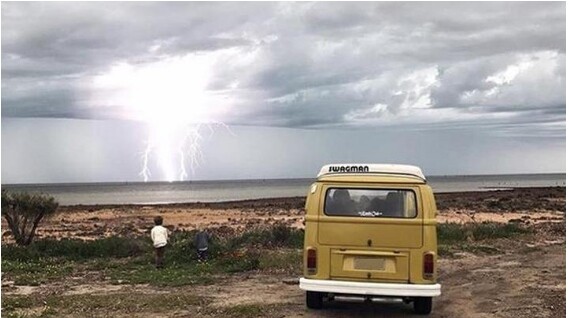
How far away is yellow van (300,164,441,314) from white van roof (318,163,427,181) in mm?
90

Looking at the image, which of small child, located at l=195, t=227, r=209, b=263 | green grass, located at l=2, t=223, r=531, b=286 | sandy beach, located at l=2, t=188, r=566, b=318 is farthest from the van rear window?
small child, located at l=195, t=227, r=209, b=263

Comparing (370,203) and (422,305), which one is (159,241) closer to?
(370,203)

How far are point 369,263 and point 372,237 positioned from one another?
39cm

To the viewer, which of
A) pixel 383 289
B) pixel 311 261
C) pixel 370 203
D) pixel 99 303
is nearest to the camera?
pixel 383 289

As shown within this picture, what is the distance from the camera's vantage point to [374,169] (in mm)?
10750

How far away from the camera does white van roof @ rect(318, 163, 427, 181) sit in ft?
35.1

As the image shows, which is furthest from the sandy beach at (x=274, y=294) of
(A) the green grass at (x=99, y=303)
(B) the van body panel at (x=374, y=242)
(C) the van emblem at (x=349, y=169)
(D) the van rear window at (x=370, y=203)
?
(C) the van emblem at (x=349, y=169)

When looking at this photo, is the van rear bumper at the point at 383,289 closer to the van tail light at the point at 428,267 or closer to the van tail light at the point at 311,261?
the van tail light at the point at 428,267

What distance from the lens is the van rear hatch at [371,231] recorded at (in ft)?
33.2

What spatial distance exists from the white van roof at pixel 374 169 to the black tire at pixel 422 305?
1.90 m

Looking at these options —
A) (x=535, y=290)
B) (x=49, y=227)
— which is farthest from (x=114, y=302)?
(x=49, y=227)

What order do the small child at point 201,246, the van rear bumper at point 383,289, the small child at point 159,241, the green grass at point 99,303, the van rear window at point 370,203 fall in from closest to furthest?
the van rear bumper at point 383,289
the van rear window at point 370,203
the green grass at point 99,303
the small child at point 159,241
the small child at point 201,246

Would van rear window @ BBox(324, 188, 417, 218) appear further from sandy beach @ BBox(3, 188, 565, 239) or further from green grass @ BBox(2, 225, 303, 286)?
sandy beach @ BBox(3, 188, 565, 239)

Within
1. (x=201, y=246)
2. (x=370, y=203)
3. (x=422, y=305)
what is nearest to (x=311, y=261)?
(x=370, y=203)
